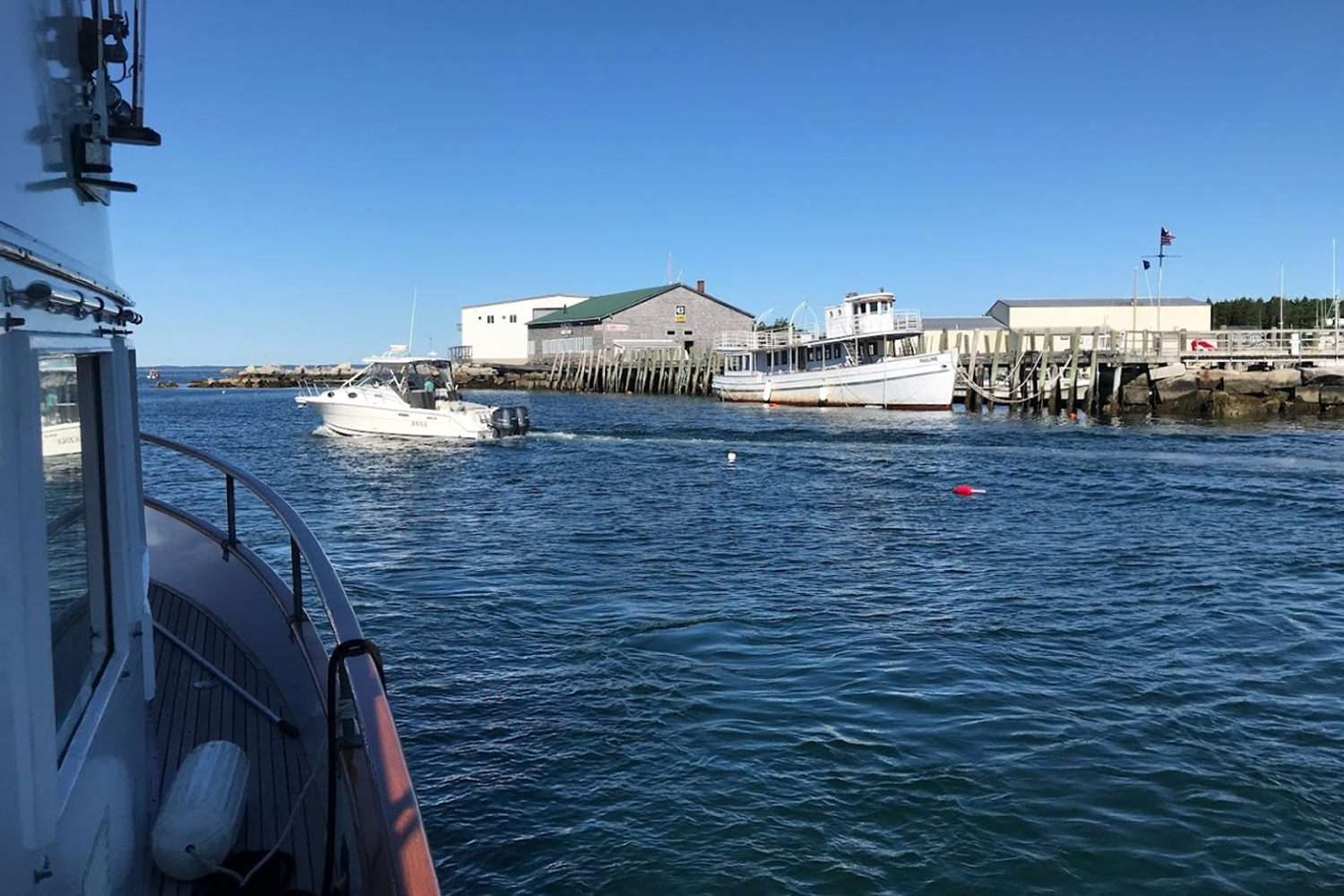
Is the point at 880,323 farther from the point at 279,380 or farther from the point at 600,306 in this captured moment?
the point at 279,380

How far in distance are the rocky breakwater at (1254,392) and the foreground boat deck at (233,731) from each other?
43.3 meters

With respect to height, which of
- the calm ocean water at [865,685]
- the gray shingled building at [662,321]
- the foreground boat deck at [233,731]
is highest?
the gray shingled building at [662,321]

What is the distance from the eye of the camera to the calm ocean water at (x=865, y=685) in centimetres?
635

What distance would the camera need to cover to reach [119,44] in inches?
145

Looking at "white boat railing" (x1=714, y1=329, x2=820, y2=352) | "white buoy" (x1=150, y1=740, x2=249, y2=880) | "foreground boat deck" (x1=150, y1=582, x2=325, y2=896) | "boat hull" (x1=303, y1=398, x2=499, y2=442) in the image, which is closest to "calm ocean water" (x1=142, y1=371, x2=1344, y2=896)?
"foreground boat deck" (x1=150, y1=582, x2=325, y2=896)

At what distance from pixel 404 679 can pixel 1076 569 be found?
30.0 feet

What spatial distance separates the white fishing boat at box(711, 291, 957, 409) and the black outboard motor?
68.1ft

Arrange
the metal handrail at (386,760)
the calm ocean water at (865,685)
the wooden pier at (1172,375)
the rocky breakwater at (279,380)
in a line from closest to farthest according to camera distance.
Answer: the metal handrail at (386,760) → the calm ocean water at (865,685) → the wooden pier at (1172,375) → the rocky breakwater at (279,380)

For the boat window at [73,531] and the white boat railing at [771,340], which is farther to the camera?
the white boat railing at [771,340]

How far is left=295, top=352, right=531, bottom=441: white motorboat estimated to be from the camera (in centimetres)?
3316

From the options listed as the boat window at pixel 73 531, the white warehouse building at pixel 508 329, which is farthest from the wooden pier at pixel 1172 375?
the white warehouse building at pixel 508 329

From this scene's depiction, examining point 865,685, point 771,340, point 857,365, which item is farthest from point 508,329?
point 865,685

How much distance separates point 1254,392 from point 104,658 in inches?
1851

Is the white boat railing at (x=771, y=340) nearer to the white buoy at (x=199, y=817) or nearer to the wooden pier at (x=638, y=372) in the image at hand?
the wooden pier at (x=638, y=372)
